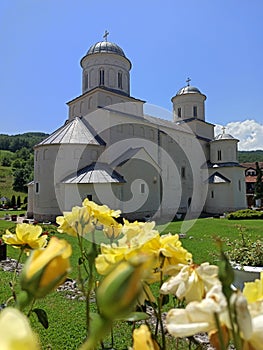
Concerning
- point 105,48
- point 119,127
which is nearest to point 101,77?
point 105,48

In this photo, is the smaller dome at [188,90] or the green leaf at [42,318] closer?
the green leaf at [42,318]

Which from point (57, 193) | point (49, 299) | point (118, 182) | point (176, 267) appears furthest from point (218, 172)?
point (176, 267)

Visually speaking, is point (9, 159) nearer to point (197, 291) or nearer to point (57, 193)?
point (57, 193)

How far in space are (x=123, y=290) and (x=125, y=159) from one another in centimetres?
2009

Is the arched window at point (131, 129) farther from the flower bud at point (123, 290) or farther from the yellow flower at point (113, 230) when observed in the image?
the flower bud at point (123, 290)

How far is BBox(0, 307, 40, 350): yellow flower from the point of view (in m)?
0.34

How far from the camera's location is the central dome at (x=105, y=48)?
23.0 meters

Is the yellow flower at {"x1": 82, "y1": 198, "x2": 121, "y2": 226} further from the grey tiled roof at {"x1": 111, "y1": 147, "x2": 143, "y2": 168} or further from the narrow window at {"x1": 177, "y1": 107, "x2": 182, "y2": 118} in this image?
the narrow window at {"x1": 177, "y1": 107, "x2": 182, "y2": 118}

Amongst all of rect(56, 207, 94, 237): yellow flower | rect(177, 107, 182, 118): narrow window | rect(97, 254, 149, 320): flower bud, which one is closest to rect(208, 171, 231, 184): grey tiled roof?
rect(177, 107, 182, 118): narrow window

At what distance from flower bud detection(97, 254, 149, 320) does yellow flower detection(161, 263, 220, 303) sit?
0.31m

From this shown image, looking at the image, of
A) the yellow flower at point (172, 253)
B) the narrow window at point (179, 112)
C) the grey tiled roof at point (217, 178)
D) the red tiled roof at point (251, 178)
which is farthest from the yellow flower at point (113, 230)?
the red tiled roof at point (251, 178)

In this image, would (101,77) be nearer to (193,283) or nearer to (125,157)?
(125,157)

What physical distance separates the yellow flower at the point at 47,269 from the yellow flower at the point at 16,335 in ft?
0.44

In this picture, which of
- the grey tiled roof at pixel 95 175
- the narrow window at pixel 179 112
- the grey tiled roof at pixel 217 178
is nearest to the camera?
the grey tiled roof at pixel 95 175
